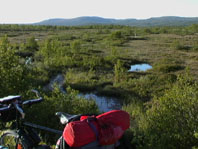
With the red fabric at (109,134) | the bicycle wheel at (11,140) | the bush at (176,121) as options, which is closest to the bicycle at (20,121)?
the bicycle wheel at (11,140)

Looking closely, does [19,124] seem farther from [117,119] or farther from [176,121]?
[176,121]

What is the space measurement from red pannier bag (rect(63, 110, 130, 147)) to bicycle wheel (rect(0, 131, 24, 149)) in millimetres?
1343

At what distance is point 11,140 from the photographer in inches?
168

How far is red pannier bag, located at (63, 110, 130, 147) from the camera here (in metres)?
2.66

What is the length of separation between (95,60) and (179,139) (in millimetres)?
17221

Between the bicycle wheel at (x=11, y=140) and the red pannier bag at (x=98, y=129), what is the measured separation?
134cm

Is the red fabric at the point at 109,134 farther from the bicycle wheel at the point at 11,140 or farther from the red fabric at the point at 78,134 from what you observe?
the bicycle wheel at the point at 11,140

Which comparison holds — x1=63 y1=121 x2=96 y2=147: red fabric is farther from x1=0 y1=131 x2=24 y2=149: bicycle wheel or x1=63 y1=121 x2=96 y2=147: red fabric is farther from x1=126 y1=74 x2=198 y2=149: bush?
x1=126 y1=74 x2=198 y2=149: bush

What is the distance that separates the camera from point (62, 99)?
753 cm

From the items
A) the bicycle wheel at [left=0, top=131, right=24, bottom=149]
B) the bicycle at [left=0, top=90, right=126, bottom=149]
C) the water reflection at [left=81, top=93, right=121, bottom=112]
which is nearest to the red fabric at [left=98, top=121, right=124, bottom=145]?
the bicycle at [left=0, top=90, right=126, bottom=149]

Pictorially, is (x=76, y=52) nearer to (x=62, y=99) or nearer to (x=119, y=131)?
(x=62, y=99)

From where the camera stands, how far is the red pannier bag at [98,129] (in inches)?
105

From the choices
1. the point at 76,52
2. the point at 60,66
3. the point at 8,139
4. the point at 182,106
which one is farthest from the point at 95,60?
the point at 8,139

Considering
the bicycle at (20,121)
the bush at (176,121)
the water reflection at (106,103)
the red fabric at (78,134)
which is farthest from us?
the water reflection at (106,103)
